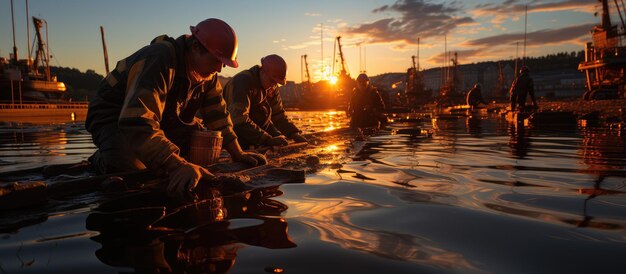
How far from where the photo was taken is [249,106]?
6281mm

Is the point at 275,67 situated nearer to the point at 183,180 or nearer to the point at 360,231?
the point at 183,180

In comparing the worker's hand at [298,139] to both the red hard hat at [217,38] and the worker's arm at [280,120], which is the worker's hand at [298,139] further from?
the red hard hat at [217,38]

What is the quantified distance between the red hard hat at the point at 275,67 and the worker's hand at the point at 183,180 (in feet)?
12.5

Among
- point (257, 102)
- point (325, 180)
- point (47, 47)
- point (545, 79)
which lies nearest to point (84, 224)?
point (325, 180)

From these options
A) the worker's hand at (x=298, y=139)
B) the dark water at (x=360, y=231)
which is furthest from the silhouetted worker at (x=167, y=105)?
the worker's hand at (x=298, y=139)

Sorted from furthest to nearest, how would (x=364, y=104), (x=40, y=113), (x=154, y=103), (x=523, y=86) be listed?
(x=40, y=113) → (x=523, y=86) → (x=364, y=104) → (x=154, y=103)

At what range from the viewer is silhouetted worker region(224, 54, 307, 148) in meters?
6.00

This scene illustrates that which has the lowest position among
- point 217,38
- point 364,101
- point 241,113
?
point 241,113

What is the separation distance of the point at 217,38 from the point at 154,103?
0.79m

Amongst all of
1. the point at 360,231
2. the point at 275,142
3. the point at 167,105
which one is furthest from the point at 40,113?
the point at 360,231

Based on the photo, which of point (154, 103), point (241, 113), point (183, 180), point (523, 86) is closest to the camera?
point (183, 180)

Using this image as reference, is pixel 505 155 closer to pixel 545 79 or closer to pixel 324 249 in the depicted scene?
pixel 324 249

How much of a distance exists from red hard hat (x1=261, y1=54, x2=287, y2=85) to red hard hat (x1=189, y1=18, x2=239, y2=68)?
299cm

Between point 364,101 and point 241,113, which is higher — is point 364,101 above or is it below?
above
